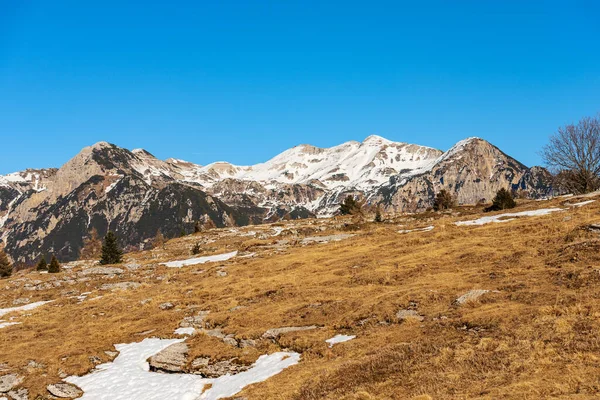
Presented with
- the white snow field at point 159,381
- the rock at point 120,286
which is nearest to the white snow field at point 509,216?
the rock at point 120,286

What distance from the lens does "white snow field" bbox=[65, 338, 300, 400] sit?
18.9 meters

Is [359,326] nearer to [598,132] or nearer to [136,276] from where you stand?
[136,276]

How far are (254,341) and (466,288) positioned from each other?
12385 mm

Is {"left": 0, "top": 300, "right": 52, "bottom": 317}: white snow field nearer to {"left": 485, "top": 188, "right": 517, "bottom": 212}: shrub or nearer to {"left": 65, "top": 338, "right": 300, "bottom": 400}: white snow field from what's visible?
{"left": 65, "top": 338, "right": 300, "bottom": 400}: white snow field

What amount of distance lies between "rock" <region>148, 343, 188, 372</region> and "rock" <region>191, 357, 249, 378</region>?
0.86 meters

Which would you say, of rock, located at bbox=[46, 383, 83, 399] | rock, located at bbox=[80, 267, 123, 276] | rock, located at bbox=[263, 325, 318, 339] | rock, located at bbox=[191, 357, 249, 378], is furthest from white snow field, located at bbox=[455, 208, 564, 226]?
rock, located at bbox=[46, 383, 83, 399]

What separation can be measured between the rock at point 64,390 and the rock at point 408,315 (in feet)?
52.7

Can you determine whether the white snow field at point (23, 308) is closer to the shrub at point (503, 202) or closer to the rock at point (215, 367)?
the rock at point (215, 367)

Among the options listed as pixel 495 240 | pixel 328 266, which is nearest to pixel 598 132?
pixel 495 240

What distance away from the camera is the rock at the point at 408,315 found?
21.3 meters

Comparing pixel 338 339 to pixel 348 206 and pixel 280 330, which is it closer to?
pixel 280 330

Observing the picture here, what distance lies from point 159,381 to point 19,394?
6.74 meters

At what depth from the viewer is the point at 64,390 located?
21.0 m

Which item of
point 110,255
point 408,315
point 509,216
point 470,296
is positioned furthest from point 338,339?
point 110,255
